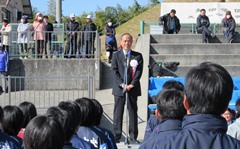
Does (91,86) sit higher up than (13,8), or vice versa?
(13,8)

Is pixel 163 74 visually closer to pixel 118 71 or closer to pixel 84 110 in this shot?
pixel 118 71

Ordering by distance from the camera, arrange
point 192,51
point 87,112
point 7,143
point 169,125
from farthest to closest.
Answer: point 192,51
point 87,112
point 7,143
point 169,125

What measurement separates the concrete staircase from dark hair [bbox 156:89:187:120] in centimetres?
1108

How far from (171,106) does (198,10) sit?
56.0ft

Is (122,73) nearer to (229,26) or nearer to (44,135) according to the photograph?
(44,135)

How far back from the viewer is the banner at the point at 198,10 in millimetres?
19906

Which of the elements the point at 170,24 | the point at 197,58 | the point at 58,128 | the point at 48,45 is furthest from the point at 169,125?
the point at 170,24

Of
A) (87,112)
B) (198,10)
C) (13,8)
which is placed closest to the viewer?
(87,112)

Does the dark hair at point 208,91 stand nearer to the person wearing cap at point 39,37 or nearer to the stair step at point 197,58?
the stair step at point 197,58

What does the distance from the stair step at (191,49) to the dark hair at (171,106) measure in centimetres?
1223

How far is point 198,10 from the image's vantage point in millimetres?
20031

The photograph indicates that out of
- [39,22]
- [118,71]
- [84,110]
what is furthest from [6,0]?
[84,110]

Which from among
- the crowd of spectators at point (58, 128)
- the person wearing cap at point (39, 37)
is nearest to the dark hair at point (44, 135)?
the crowd of spectators at point (58, 128)

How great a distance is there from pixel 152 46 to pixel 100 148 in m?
11.6
